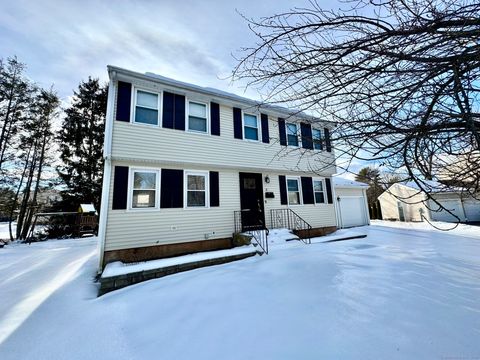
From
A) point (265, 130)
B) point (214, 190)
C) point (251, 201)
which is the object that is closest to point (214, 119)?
point (265, 130)

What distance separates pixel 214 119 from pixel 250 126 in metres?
1.58

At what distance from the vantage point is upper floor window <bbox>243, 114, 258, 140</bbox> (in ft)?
27.2

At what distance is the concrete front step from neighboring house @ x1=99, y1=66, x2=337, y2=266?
1.26m

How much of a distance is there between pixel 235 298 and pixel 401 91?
139 inches

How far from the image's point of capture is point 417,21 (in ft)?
5.52

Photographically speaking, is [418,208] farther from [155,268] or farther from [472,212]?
[155,268]

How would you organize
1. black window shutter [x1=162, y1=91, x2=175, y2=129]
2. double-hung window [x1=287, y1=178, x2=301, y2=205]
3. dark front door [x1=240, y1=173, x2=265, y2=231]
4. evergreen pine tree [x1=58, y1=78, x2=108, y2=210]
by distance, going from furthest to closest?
evergreen pine tree [x1=58, y1=78, x2=108, y2=210]
double-hung window [x1=287, y1=178, x2=301, y2=205]
dark front door [x1=240, y1=173, x2=265, y2=231]
black window shutter [x1=162, y1=91, x2=175, y2=129]

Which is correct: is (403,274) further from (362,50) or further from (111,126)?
(111,126)

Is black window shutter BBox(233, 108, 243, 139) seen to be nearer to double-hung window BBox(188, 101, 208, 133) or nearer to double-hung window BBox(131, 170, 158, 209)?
double-hung window BBox(188, 101, 208, 133)

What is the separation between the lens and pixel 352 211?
40.7ft

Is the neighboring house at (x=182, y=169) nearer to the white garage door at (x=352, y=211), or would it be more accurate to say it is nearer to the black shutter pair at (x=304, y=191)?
the black shutter pair at (x=304, y=191)

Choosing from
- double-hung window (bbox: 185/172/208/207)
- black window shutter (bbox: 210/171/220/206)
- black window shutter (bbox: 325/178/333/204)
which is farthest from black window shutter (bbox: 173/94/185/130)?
black window shutter (bbox: 325/178/333/204)

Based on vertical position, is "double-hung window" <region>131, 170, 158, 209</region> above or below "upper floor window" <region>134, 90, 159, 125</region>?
below

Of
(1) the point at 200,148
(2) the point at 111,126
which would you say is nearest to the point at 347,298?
(1) the point at 200,148
